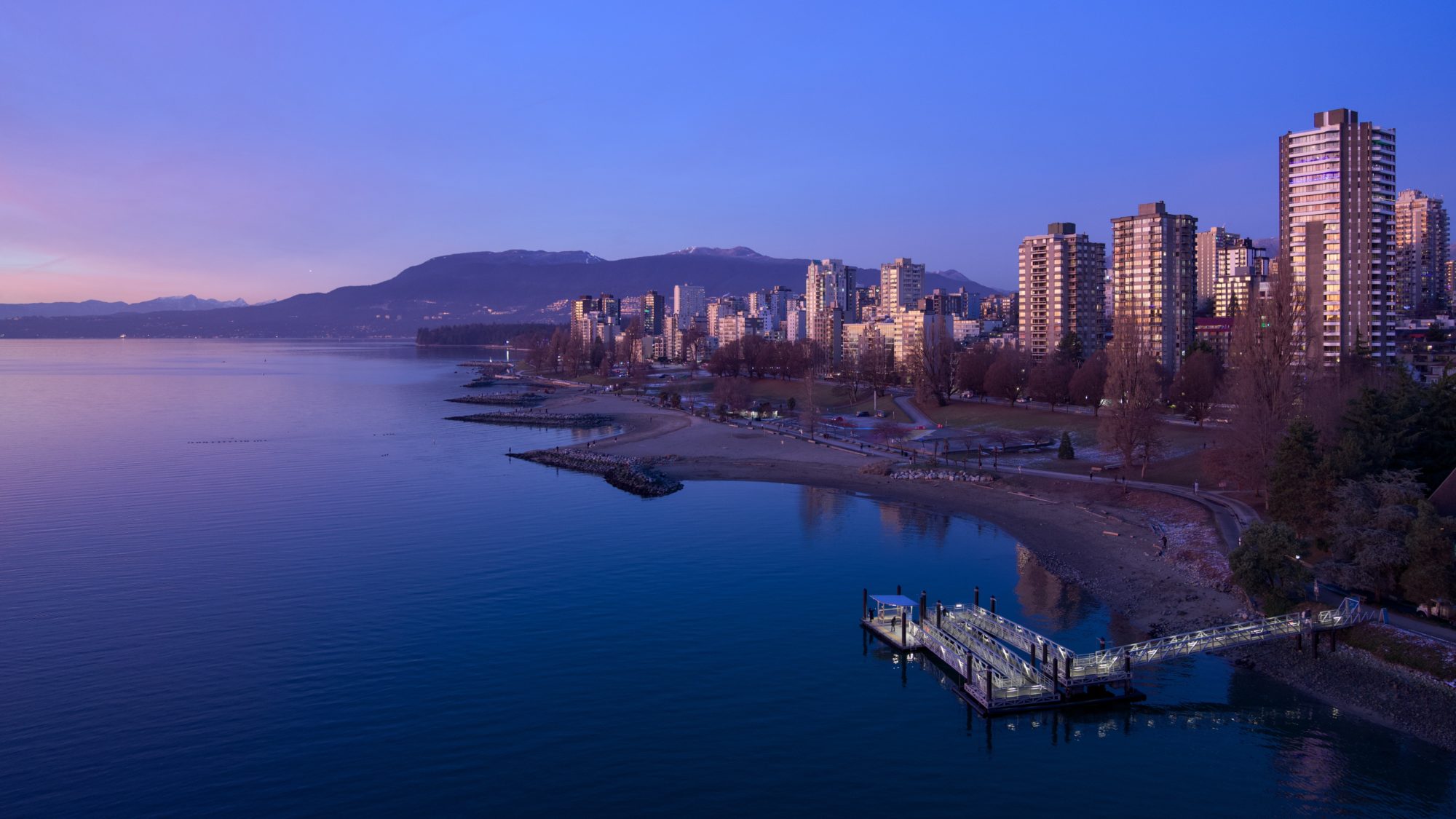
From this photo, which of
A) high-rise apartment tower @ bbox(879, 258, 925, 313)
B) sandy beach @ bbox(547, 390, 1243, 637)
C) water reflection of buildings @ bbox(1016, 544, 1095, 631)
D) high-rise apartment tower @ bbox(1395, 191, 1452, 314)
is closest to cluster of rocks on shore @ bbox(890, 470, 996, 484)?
sandy beach @ bbox(547, 390, 1243, 637)

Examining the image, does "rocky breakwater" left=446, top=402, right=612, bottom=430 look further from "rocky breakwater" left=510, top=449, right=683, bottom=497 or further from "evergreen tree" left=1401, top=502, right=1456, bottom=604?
"evergreen tree" left=1401, top=502, right=1456, bottom=604

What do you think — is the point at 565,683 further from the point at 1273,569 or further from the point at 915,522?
the point at 915,522

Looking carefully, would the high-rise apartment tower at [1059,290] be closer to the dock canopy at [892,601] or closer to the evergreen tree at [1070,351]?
the evergreen tree at [1070,351]

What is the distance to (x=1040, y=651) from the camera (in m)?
21.0

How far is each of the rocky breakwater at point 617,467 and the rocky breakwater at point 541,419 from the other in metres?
17.0

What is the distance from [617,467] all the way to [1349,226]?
4702 cm

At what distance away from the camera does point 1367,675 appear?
19.1 meters

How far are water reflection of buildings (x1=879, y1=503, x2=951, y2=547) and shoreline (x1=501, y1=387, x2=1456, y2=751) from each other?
1.99 feet

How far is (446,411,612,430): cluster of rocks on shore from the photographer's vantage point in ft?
244

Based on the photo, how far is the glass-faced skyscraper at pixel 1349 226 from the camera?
5962cm

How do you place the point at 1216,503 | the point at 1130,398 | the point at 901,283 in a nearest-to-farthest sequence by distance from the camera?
the point at 1216,503
the point at 1130,398
the point at 901,283

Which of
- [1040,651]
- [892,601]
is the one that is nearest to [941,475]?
[892,601]

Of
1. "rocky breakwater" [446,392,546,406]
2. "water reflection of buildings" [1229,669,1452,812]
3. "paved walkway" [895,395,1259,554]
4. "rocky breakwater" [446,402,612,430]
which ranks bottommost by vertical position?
"water reflection of buildings" [1229,669,1452,812]

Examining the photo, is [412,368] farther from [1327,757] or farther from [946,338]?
[1327,757]
